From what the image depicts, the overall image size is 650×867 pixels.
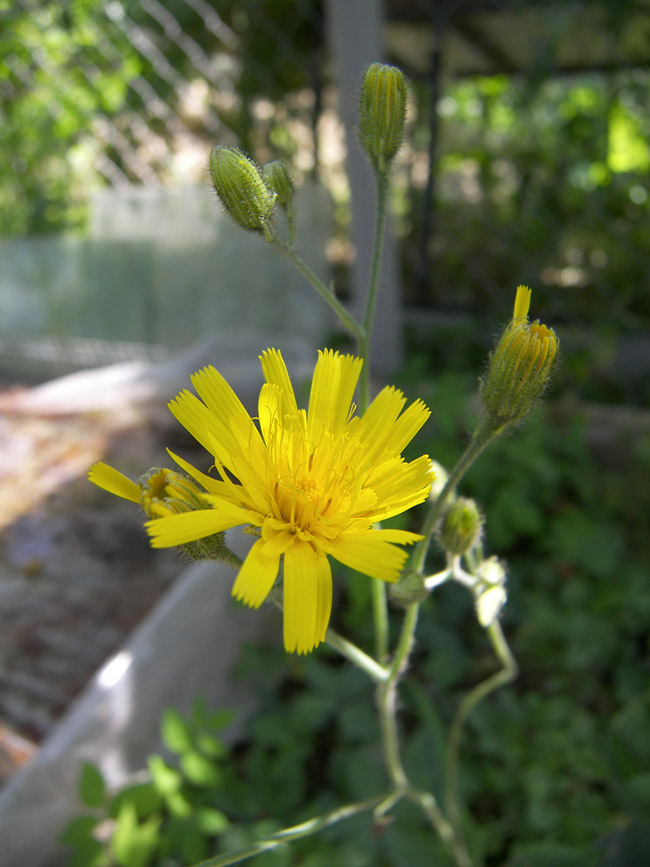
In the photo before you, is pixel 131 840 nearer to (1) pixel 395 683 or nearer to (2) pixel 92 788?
(2) pixel 92 788

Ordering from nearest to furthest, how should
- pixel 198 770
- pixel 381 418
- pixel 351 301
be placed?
pixel 381 418
pixel 198 770
pixel 351 301

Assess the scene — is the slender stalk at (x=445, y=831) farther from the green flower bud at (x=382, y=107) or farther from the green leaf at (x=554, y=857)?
the green flower bud at (x=382, y=107)

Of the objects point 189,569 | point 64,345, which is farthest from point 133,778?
point 64,345

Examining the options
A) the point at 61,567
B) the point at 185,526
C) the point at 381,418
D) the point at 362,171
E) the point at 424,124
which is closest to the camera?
the point at 185,526

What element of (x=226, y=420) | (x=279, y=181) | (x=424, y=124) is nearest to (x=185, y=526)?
(x=226, y=420)

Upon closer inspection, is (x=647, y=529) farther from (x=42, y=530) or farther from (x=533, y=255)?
(x=42, y=530)

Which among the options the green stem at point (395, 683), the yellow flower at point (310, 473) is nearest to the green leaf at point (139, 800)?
the green stem at point (395, 683)

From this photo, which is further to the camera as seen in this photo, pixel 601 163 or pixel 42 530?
pixel 601 163

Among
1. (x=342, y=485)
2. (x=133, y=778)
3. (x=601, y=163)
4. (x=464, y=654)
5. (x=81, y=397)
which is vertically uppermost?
(x=601, y=163)
